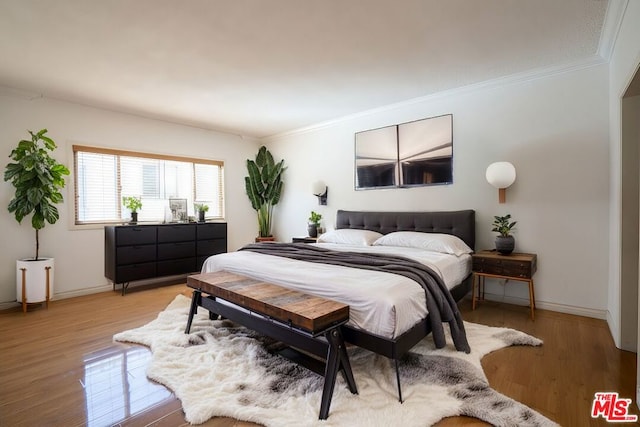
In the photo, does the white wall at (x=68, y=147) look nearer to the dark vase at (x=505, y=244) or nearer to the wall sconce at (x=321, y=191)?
the wall sconce at (x=321, y=191)

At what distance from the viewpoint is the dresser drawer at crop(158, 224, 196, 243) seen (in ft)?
14.9

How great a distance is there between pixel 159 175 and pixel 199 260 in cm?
152

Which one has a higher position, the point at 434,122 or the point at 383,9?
the point at 383,9

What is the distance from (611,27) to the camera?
242cm

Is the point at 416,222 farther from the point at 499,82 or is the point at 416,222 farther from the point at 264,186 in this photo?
the point at 264,186

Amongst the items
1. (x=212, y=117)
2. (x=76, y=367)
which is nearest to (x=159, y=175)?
(x=212, y=117)

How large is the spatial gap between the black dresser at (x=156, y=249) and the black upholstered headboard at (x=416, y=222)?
2194mm

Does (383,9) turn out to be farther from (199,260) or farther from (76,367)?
(199,260)

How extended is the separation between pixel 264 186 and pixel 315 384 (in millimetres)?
4489

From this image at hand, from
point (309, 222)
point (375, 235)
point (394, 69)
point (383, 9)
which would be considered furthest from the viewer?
point (309, 222)

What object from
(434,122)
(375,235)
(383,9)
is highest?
(383,9)

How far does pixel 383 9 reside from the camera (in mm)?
2217

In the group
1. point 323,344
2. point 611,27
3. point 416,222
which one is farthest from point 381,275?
point 611,27

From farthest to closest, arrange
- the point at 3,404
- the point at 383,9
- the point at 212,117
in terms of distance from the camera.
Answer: the point at 212,117, the point at 383,9, the point at 3,404
